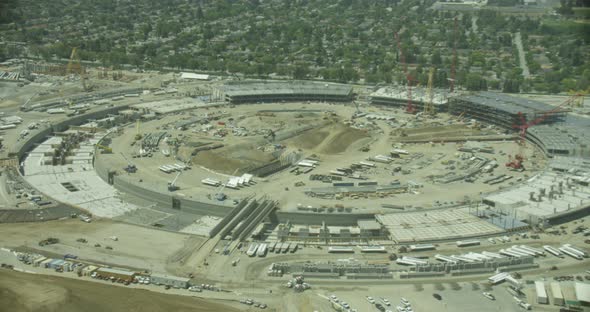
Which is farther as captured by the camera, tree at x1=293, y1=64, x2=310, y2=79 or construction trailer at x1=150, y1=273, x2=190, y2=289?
tree at x1=293, y1=64, x2=310, y2=79

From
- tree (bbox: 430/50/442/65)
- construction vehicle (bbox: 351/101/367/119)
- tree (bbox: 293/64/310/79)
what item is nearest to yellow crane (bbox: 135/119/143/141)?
construction vehicle (bbox: 351/101/367/119)

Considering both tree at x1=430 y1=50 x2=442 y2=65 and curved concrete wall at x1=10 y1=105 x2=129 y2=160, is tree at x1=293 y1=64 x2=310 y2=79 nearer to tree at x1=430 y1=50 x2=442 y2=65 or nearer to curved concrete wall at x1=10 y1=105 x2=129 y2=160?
tree at x1=430 y1=50 x2=442 y2=65

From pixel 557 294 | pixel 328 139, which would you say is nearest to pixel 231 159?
pixel 328 139

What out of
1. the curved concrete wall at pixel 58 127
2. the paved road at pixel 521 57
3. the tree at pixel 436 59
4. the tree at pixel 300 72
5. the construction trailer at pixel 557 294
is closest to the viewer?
the construction trailer at pixel 557 294

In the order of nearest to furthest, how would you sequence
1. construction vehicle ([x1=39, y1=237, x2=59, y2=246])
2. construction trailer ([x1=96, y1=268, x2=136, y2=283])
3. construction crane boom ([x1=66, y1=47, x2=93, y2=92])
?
construction trailer ([x1=96, y1=268, x2=136, y2=283]) < construction vehicle ([x1=39, y1=237, x2=59, y2=246]) < construction crane boom ([x1=66, y1=47, x2=93, y2=92])

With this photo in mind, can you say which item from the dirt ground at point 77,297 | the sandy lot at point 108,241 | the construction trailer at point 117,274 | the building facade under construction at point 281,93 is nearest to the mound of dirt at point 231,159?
the sandy lot at point 108,241

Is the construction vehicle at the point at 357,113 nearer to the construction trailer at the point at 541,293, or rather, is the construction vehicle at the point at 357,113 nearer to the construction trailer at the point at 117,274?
the construction trailer at the point at 541,293
